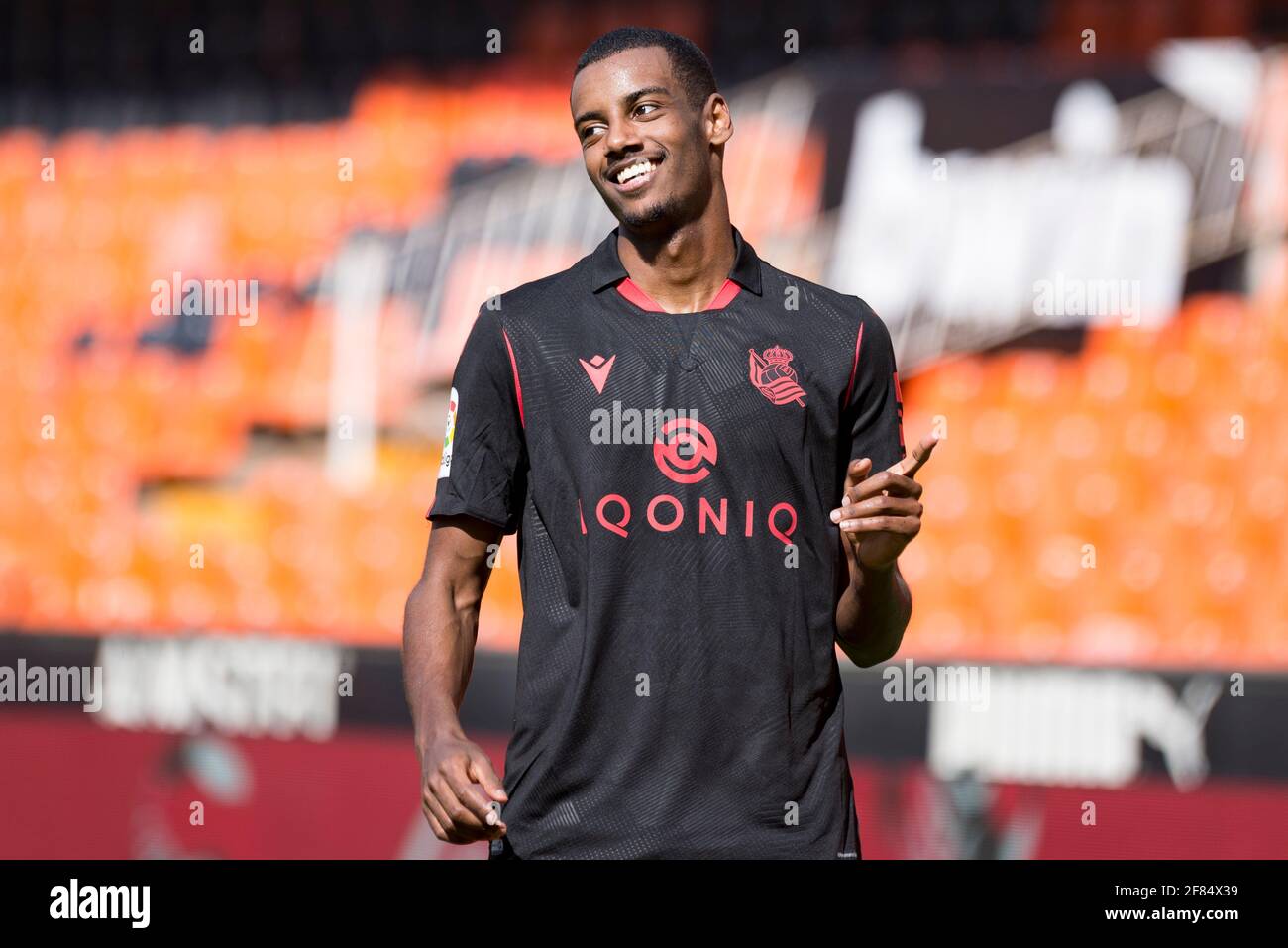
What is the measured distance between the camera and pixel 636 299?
2027 millimetres

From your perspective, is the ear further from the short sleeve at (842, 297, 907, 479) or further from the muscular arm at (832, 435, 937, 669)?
the muscular arm at (832, 435, 937, 669)

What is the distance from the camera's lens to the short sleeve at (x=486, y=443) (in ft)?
6.37

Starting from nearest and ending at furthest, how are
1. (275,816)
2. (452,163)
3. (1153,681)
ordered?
(1153,681) < (275,816) < (452,163)

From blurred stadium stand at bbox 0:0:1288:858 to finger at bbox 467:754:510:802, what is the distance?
3617 millimetres

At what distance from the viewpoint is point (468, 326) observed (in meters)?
7.07

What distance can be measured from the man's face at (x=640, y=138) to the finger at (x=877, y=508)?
481 mm

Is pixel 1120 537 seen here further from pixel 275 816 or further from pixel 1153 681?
pixel 275 816

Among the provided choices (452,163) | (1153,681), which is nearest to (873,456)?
(1153,681)

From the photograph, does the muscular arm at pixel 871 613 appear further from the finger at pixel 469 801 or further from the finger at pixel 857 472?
the finger at pixel 469 801

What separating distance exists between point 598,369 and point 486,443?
0.17 metres

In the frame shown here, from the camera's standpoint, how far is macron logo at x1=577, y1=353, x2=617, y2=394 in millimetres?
1933

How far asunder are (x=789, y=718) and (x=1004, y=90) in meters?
5.20
